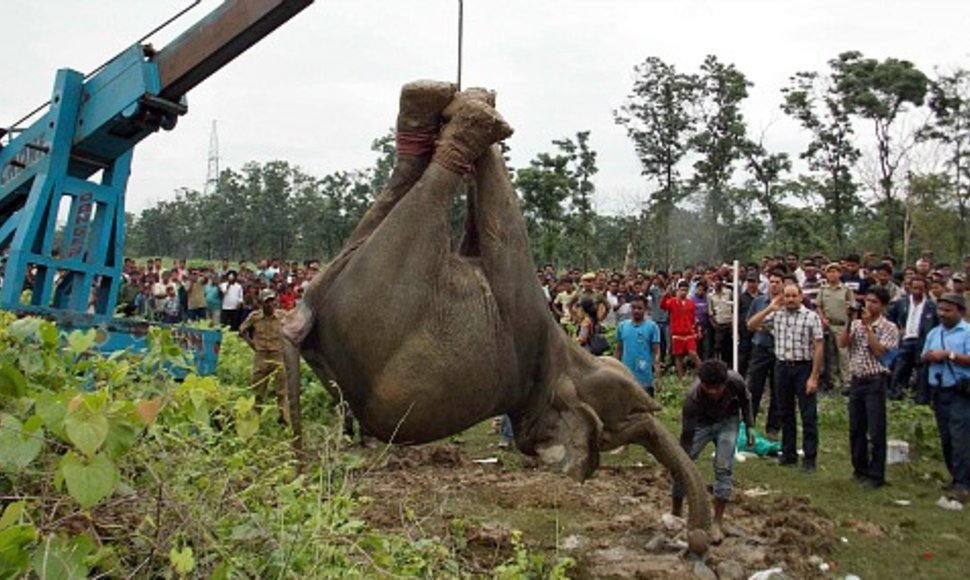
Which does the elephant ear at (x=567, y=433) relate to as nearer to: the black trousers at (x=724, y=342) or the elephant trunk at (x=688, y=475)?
the elephant trunk at (x=688, y=475)

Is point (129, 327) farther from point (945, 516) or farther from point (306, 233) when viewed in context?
point (306, 233)

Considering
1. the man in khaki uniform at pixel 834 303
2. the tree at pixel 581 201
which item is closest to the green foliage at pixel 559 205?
the tree at pixel 581 201

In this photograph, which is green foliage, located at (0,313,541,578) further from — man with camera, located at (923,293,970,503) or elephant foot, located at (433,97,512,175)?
man with camera, located at (923,293,970,503)

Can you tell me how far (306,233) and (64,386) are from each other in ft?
138

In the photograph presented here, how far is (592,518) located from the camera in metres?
7.95

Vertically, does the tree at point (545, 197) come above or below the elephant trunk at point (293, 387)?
above

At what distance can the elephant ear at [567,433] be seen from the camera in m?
4.34

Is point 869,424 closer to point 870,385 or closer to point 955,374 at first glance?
point 870,385

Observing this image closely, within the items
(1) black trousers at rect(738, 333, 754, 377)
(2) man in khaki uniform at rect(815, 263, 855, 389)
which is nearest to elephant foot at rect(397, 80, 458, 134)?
(2) man in khaki uniform at rect(815, 263, 855, 389)

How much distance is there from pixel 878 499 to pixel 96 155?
7772mm

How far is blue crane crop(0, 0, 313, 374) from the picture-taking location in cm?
686

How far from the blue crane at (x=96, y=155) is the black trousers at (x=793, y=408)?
6.09 metres

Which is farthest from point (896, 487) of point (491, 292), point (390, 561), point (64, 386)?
point (64, 386)

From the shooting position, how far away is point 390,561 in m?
2.54
